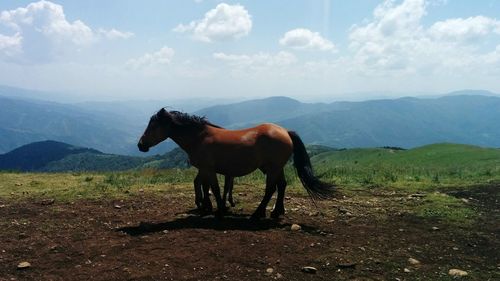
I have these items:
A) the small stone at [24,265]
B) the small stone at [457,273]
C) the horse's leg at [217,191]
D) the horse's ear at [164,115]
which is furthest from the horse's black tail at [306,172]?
the small stone at [24,265]

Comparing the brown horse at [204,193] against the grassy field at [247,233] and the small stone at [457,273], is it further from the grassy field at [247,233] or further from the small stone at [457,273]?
the small stone at [457,273]

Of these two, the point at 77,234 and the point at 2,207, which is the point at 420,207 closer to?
the point at 77,234

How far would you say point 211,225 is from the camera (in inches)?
385

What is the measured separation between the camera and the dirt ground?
6984mm

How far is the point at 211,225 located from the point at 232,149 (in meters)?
1.96

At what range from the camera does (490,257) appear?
787 cm

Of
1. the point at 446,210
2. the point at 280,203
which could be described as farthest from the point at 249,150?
the point at 446,210

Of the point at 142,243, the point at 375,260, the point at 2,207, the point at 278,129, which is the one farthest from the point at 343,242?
the point at 2,207

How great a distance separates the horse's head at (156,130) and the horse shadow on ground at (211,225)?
2.13 meters

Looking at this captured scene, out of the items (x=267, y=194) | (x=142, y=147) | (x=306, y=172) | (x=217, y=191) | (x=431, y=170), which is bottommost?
(x=431, y=170)

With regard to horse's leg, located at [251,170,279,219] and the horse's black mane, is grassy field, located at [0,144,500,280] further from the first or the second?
the horse's black mane

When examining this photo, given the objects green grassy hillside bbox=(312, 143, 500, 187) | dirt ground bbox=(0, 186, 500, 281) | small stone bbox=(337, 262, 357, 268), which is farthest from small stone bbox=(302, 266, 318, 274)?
green grassy hillside bbox=(312, 143, 500, 187)

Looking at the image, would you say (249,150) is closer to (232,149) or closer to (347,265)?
(232,149)

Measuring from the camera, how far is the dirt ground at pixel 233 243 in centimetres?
698
